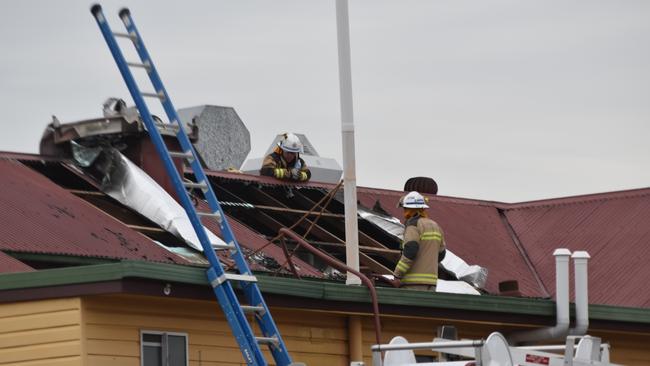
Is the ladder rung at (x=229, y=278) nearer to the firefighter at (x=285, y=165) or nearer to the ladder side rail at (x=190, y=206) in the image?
the ladder side rail at (x=190, y=206)

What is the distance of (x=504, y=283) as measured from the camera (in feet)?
80.2

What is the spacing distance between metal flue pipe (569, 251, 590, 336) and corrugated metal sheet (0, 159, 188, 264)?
4862mm

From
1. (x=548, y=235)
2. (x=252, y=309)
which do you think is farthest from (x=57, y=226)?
(x=548, y=235)

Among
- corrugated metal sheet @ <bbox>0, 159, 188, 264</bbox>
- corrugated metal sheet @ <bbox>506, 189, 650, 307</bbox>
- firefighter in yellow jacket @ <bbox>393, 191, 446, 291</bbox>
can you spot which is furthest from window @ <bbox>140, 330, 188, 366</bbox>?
corrugated metal sheet @ <bbox>506, 189, 650, 307</bbox>

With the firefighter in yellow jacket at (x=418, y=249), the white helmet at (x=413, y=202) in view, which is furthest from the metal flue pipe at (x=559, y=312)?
the white helmet at (x=413, y=202)

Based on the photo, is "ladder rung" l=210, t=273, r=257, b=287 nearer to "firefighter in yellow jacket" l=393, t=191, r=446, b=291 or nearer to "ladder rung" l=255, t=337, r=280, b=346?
"ladder rung" l=255, t=337, r=280, b=346

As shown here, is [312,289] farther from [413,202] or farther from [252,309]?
[413,202]

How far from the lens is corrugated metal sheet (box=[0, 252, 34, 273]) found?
19.7 meters

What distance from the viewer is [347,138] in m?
21.8

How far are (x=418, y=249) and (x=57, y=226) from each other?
4.36 meters

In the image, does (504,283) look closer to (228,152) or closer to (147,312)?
(147,312)

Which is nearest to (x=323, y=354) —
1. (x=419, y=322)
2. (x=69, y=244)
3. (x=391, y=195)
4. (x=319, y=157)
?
(x=419, y=322)

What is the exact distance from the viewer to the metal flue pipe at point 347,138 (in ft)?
69.8

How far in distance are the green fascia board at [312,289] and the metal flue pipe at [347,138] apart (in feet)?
1.71
